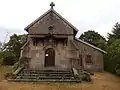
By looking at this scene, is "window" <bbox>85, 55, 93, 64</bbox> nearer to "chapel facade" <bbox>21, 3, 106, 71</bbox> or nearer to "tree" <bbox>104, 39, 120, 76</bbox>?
"tree" <bbox>104, 39, 120, 76</bbox>

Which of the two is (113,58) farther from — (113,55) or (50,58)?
(50,58)

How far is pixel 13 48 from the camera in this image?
40.4 m

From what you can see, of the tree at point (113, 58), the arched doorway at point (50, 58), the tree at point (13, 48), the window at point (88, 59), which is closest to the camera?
the tree at point (113, 58)

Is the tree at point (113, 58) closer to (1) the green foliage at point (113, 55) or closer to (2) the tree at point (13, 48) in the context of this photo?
(1) the green foliage at point (113, 55)

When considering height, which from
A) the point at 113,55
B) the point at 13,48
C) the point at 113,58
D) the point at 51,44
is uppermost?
the point at 13,48

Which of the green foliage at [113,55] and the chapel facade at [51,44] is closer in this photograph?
the green foliage at [113,55]

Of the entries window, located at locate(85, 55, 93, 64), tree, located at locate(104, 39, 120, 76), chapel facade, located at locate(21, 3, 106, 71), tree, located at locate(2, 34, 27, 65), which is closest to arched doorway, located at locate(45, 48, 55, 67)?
chapel facade, located at locate(21, 3, 106, 71)

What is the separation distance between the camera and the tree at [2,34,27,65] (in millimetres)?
38625

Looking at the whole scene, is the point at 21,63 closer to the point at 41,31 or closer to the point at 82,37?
the point at 41,31

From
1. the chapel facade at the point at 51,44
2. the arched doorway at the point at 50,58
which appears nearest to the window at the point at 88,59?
the chapel facade at the point at 51,44

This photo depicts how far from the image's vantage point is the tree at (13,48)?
1521 inches

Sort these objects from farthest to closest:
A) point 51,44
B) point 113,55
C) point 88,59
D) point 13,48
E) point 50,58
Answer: point 13,48
point 88,59
point 50,58
point 113,55
point 51,44

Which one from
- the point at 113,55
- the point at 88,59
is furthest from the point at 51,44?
the point at 113,55

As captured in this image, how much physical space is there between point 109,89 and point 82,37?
3414cm
